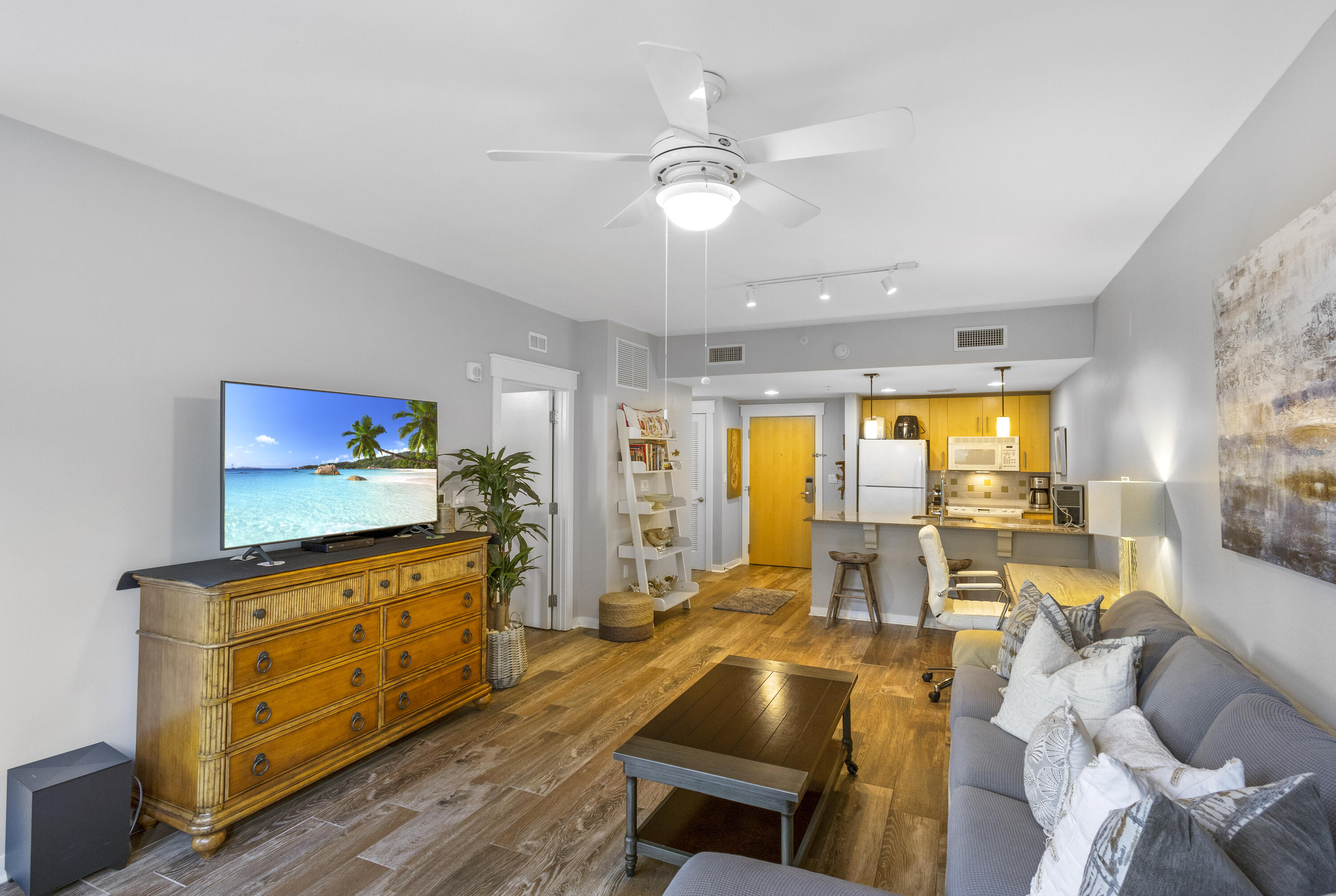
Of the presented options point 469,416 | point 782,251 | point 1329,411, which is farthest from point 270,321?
point 1329,411

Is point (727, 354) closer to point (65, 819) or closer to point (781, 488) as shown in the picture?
point (781, 488)

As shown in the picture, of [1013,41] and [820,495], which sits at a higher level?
[1013,41]

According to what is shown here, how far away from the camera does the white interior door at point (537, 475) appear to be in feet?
17.3

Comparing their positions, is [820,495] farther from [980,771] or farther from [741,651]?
[980,771]

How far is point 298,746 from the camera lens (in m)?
2.62

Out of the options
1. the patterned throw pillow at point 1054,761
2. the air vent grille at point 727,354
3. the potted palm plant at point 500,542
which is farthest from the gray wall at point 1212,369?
the potted palm plant at point 500,542

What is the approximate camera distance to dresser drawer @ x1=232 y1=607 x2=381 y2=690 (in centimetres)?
243

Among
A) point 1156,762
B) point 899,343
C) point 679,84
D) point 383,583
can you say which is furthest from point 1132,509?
point 383,583

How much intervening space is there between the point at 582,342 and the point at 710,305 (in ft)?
3.78

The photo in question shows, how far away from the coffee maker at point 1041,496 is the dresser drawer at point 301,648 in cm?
631

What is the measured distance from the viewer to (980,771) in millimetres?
2002

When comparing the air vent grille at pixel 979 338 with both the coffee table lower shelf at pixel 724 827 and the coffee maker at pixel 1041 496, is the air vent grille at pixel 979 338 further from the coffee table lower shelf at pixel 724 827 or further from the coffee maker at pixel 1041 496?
the coffee table lower shelf at pixel 724 827

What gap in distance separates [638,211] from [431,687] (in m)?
2.49

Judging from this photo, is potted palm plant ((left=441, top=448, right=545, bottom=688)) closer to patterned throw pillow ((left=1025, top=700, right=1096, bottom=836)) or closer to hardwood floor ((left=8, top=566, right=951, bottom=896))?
hardwood floor ((left=8, top=566, right=951, bottom=896))
